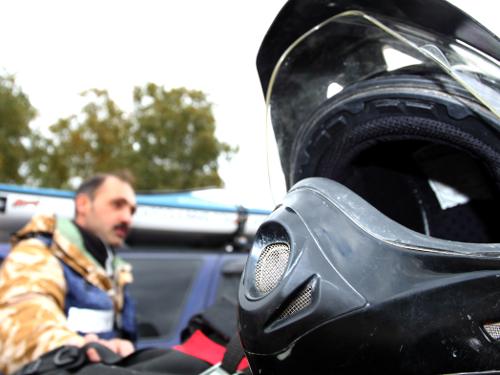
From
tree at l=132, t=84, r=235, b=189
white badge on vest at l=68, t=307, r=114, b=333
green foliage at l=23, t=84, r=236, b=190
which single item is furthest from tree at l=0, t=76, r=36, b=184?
white badge on vest at l=68, t=307, r=114, b=333

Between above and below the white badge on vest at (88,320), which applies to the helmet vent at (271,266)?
above

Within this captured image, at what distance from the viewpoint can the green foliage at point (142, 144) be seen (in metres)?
13.4

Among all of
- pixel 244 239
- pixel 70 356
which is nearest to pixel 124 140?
pixel 244 239

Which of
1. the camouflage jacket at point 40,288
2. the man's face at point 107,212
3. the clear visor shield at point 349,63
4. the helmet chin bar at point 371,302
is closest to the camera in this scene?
the helmet chin bar at point 371,302

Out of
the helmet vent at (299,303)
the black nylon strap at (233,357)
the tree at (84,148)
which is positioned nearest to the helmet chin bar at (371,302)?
the helmet vent at (299,303)

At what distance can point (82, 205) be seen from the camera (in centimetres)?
306

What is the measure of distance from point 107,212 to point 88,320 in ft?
2.73

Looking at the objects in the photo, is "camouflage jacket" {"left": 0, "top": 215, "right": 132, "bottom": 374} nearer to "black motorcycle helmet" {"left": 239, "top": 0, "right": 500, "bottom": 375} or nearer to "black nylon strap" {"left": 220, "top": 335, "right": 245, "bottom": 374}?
"black nylon strap" {"left": 220, "top": 335, "right": 245, "bottom": 374}

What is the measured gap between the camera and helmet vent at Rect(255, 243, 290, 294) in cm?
80

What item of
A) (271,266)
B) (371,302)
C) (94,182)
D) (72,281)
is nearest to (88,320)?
(72,281)

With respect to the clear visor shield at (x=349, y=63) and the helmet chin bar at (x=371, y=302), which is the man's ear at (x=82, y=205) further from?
the helmet chin bar at (x=371, y=302)

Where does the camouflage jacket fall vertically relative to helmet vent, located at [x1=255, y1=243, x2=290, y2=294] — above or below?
below

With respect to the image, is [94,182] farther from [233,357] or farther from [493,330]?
[493,330]

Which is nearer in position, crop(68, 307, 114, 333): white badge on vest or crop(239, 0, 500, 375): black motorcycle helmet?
crop(239, 0, 500, 375): black motorcycle helmet
